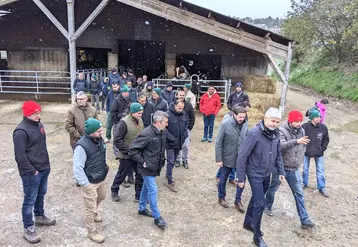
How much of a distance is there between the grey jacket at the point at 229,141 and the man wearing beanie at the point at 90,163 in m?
1.71

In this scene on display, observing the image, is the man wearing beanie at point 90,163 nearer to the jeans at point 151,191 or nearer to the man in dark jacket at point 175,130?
the jeans at point 151,191

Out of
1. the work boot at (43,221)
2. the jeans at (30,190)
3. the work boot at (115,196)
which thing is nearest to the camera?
the jeans at (30,190)

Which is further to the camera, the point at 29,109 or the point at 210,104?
the point at 210,104

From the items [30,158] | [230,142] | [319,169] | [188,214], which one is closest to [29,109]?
[30,158]

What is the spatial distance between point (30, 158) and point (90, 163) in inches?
Result: 27.2

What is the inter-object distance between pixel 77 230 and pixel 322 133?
3844mm

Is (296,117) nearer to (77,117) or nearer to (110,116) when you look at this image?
(77,117)

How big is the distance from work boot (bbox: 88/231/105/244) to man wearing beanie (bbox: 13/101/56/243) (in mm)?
589

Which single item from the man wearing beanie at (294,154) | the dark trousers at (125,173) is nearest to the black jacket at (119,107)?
the dark trousers at (125,173)

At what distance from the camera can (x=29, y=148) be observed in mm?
3492

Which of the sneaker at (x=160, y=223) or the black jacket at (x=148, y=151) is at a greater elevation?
the black jacket at (x=148, y=151)

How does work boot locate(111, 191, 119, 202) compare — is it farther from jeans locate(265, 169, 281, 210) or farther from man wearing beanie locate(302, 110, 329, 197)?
man wearing beanie locate(302, 110, 329, 197)

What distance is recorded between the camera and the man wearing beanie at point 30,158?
339 centimetres

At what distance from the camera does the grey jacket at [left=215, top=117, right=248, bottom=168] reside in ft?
14.6
